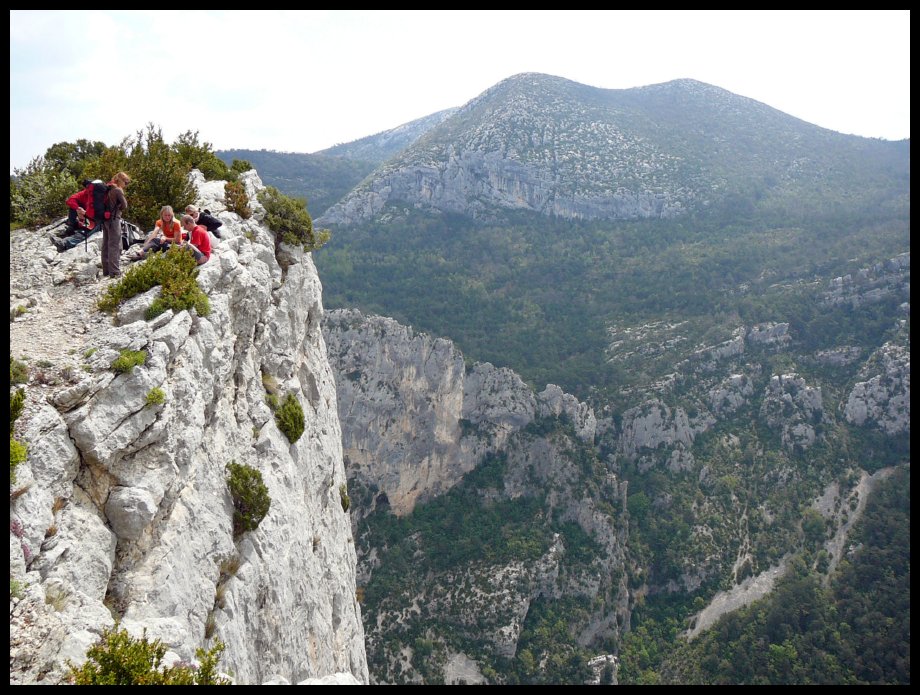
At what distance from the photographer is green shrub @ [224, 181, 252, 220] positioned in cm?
1486

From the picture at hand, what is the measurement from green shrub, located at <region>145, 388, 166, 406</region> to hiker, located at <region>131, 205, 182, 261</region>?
14.4 feet

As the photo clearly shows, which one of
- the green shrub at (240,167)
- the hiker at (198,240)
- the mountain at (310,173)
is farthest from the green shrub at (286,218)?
the mountain at (310,173)

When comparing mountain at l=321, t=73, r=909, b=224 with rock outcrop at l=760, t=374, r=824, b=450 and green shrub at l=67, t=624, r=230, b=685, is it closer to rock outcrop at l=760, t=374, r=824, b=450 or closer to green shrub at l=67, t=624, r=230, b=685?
rock outcrop at l=760, t=374, r=824, b=450

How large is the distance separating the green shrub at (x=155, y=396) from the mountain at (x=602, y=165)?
350 ft

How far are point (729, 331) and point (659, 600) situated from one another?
1487 inches

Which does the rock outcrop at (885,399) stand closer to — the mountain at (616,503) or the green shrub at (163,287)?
the mountain at (616,503)

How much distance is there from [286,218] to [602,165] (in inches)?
4488

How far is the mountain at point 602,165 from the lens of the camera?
111 metres

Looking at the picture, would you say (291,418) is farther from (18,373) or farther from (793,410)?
(793,410)

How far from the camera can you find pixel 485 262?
105 m

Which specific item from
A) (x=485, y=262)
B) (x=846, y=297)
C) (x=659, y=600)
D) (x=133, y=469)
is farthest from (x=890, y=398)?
(x=133, y=469)

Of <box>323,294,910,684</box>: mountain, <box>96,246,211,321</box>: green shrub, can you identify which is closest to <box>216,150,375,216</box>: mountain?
<box>323,294,910,684</box>: mountain

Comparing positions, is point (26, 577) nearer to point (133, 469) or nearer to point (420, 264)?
point (133, 469)

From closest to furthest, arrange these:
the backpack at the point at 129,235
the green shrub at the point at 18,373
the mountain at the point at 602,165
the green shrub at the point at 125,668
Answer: the green shrub at the point at 125,668
the green shrub at the point at 18,373
the backpack at the point at 129,235
the mountain at the point at 602,165
